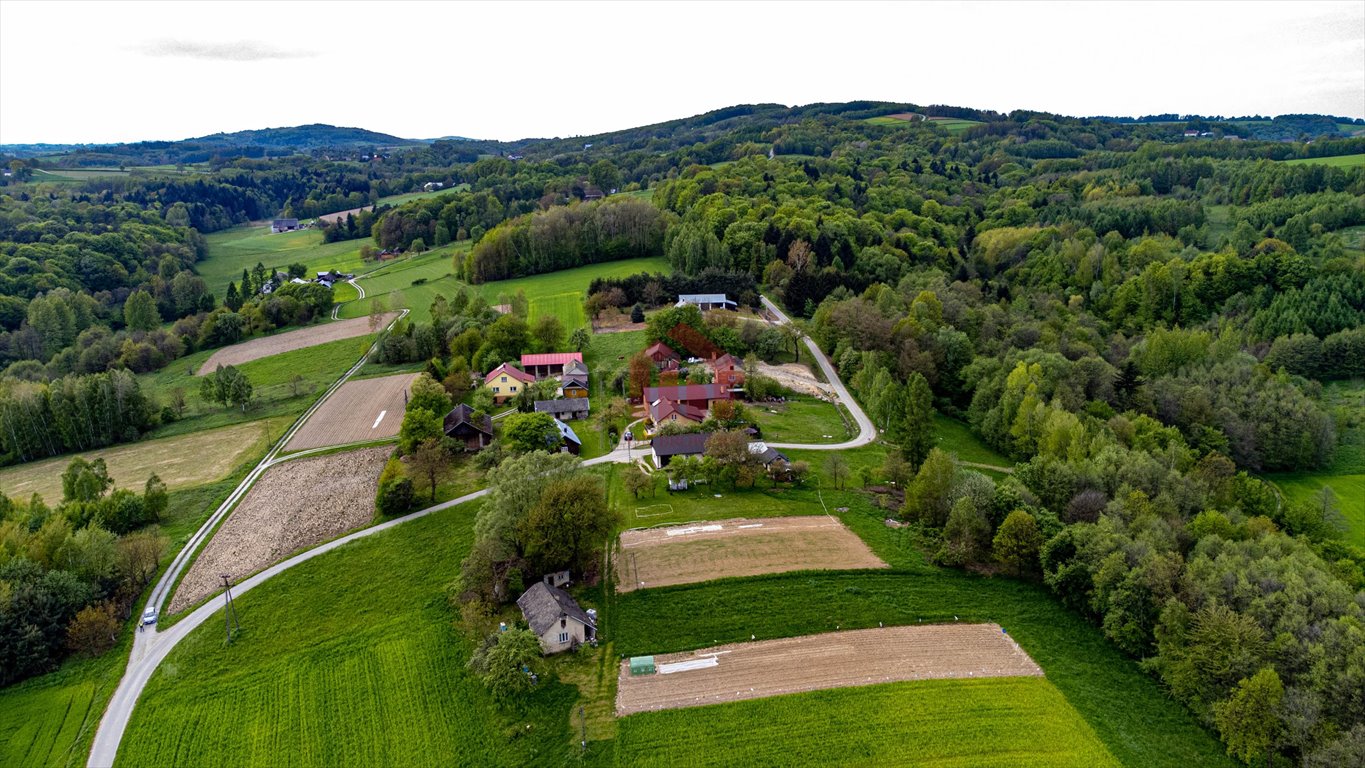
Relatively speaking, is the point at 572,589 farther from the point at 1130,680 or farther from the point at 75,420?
the point at 75,420

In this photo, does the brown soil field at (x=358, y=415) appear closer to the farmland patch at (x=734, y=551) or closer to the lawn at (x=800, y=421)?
the farmland patch at (x=734, y=551)

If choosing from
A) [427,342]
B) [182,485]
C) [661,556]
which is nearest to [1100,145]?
[427,342]

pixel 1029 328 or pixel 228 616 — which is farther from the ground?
pixel 1029 328

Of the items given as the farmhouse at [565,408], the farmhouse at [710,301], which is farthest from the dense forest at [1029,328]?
the farmhouse at [565,408]

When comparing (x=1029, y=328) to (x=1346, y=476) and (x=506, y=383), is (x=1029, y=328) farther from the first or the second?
(x=506, y=383)

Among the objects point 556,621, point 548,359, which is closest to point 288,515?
point 556,621

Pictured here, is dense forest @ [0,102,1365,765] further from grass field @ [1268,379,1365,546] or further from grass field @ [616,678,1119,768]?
grass field @ [616,678,1119,768]
